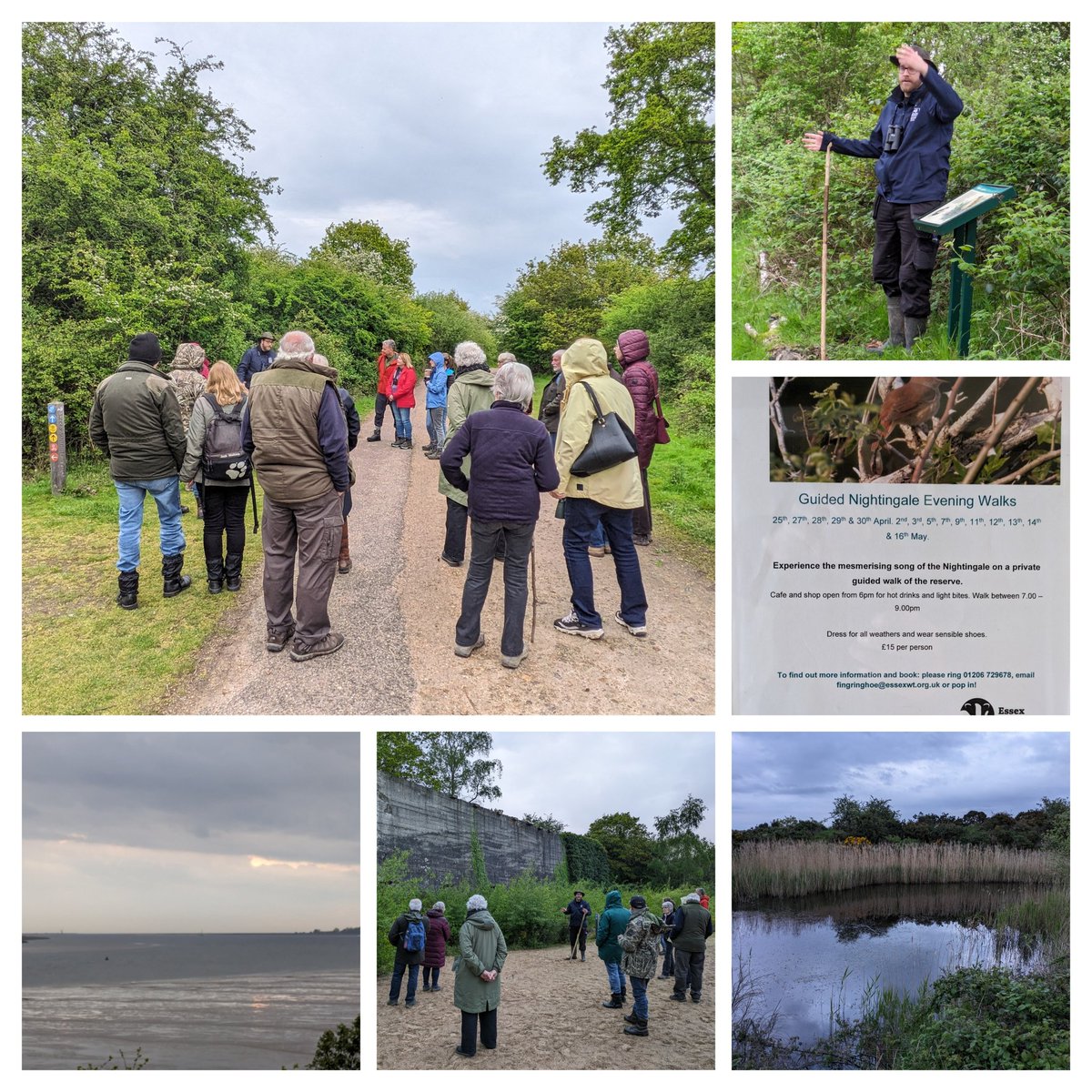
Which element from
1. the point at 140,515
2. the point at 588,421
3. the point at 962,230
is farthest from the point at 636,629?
the point at 140,515

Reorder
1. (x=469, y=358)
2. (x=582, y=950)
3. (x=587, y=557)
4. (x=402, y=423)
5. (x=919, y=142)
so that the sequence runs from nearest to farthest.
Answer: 1. (x=919, y=142)
2. (x=587, y=557)
3. (x=582, y=950)
4. (x=469, y=358)
5. (x=402, y=423)

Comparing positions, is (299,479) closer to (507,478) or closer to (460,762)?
(507,478)

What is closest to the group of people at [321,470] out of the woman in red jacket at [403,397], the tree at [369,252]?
the tree at [369,252]

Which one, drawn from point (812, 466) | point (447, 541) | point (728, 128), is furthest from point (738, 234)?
point (447, 541)

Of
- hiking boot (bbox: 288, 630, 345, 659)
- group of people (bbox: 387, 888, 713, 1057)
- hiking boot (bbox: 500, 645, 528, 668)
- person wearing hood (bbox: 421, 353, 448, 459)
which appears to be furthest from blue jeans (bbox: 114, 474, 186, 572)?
person wearing hood (bbox: 421, 353, 448, 459)

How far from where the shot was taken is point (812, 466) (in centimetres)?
414

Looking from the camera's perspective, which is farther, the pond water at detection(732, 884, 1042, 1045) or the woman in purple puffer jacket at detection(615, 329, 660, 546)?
the woman in purple puffer jacket at detection(615, 329, 660, 546)

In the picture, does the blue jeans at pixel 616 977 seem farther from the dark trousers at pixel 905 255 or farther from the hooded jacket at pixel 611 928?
the dark trousers at pixel 905 255

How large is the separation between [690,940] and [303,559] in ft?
11.2

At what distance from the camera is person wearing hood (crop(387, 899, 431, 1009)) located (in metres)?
→ 4.08

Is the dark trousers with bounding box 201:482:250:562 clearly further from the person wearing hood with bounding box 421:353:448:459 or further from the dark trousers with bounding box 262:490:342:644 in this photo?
the person wearing hood with bounding box 421:353:448:459

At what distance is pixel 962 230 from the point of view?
13.2 feet

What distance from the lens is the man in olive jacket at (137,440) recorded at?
15.7 feet

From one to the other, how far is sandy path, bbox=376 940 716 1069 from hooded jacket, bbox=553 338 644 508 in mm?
2783
